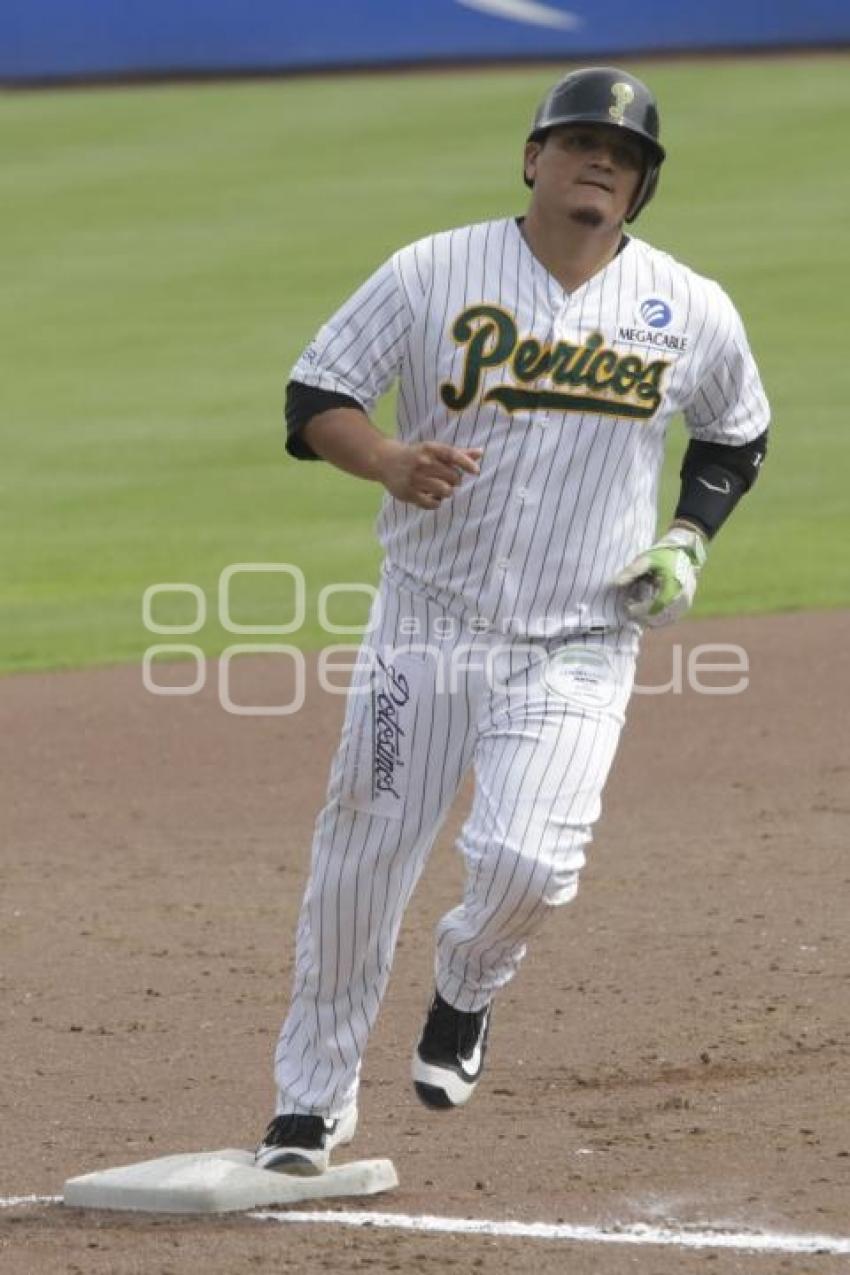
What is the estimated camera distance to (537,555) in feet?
14.0

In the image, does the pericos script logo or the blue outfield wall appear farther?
the blue outfield wall

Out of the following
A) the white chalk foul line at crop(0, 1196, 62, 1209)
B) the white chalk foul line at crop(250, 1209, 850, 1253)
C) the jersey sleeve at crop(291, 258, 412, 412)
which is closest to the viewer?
the white chalk foul line at crop(250, 1209, 850, 1253)

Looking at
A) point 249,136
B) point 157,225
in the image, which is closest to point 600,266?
point 157,225

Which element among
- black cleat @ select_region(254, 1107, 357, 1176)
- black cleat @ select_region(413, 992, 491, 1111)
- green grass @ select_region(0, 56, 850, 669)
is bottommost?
black cleat @ select_region(254, 1107, 357, 1176)

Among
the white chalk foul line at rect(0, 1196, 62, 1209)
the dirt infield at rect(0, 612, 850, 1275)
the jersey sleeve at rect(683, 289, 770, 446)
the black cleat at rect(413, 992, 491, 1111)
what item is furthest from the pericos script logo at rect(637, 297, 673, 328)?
the white chalk foul line at rect(0, 1196, 62, 1209)

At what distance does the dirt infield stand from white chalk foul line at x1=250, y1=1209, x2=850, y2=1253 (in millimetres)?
48

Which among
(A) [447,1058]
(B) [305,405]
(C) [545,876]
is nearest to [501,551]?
(B) [305,405]

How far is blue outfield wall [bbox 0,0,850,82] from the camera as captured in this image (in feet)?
82.1

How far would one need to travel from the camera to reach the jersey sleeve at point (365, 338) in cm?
427

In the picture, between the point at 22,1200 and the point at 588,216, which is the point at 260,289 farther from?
the point at 22,1200

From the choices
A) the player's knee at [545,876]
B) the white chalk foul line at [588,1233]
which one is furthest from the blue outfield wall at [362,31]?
the white chalk foul line at [588,1233]

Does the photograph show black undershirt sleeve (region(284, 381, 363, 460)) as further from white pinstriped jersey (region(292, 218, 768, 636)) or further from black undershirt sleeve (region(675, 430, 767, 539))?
black undershirt sleeve (region(675, 430, 767, 539))

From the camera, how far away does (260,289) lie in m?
19.1

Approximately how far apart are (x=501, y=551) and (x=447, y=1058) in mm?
934
